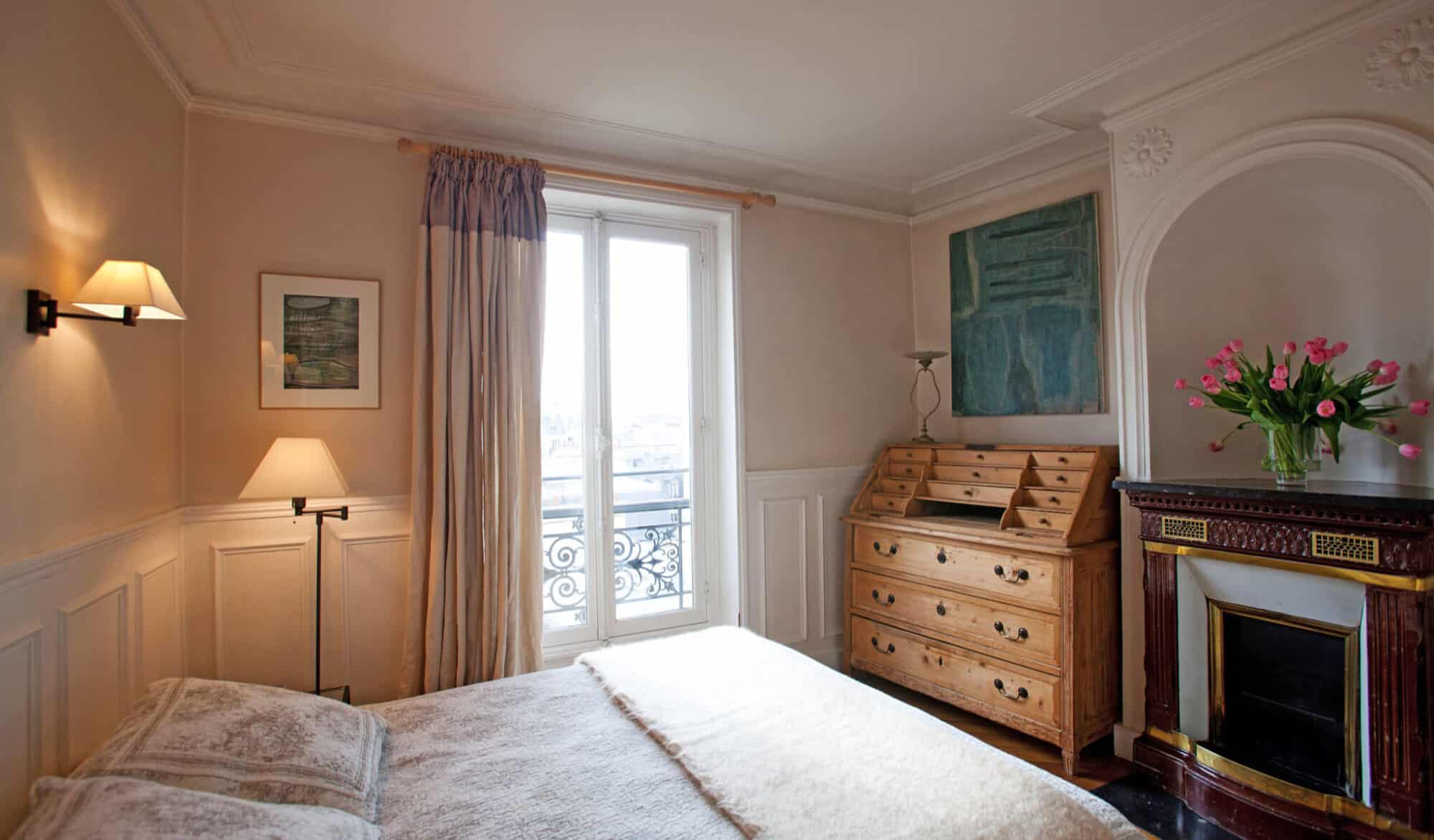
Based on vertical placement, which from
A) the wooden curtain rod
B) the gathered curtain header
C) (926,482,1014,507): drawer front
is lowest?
(926,482,1014,507): drawer front

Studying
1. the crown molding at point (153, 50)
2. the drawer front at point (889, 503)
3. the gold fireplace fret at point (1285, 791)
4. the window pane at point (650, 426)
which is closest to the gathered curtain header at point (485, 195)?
the window pane at point (650, 426)

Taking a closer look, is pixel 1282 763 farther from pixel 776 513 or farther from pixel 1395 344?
pixel 776 513

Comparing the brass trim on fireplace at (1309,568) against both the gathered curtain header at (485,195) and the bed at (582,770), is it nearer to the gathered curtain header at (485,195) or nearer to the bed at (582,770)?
the bed at (582,770)

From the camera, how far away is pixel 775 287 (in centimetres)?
374

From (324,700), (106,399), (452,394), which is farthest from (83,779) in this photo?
(452,394)

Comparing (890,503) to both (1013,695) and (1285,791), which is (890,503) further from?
(1285,791)

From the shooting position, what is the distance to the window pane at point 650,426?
3.51 m

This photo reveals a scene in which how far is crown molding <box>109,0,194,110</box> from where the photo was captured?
1.98 m

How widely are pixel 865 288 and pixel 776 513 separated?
56.1 inches

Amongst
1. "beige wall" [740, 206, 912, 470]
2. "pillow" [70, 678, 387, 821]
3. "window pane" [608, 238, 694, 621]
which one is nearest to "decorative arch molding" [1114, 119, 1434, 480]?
"beige wall" [740, 206, 912, 470]

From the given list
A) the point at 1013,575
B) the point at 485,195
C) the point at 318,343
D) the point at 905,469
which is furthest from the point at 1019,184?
the point at 318,343

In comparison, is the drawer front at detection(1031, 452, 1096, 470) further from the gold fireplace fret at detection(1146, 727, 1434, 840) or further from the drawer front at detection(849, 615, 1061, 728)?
the gold fireplace fret at detection(1146, 727, 1434, 840)

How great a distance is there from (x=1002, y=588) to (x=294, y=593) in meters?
2.87

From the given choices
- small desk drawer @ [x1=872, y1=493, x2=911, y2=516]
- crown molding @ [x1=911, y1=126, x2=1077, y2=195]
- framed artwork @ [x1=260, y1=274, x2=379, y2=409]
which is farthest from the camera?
small desk drawer @ [x1=872, y1=493, x2=911, y2=516]
